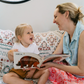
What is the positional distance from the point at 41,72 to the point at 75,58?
387 mm

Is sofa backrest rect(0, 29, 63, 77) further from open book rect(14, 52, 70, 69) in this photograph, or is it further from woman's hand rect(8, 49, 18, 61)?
open book rect(14, 52, 70, 69)

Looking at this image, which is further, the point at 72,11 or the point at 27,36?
the point at 27,36

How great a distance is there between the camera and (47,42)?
120 centimetres

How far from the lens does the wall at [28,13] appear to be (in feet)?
4.74

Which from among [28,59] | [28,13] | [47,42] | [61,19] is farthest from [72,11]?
[28,13]

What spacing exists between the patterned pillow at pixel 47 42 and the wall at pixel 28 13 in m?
0.35

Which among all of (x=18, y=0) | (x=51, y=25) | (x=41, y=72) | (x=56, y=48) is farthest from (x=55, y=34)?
(x=18, y=0)

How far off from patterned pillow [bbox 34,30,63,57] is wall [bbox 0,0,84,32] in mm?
348

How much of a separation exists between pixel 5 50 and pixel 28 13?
72 centimetres

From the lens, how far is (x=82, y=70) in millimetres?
800

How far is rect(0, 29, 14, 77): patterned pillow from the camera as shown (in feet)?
3.37

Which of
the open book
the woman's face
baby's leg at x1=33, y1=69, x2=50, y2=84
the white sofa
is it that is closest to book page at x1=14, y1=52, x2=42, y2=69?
the open book

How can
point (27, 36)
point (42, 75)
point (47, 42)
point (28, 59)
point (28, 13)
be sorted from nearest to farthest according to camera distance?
point (28, 59) → point (42, 75) → point (27, 36) → point (47, 42) → point (28, 13)

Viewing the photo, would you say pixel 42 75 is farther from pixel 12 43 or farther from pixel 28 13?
pixel 28 13
